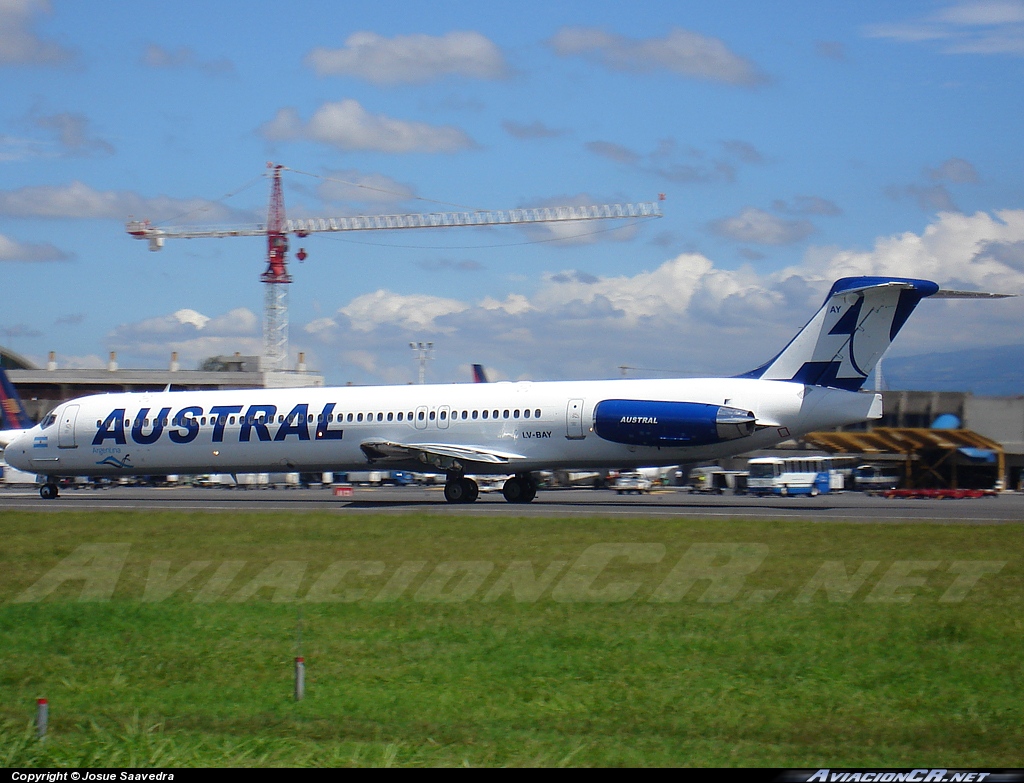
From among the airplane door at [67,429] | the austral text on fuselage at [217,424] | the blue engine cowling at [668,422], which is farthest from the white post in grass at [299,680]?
the airplane door at [67,429]

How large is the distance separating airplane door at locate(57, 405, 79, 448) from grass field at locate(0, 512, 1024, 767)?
21.2m

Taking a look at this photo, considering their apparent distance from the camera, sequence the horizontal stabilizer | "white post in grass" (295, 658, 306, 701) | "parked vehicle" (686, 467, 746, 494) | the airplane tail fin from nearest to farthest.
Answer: "white post in grass" (295, 658, 306, 701)
the horizontal stabilizer
the airplane tail fin
"parked vehicle" (686, 467, 746, 494)

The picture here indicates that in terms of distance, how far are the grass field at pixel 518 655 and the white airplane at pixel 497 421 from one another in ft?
41.9

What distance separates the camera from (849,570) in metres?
17.3

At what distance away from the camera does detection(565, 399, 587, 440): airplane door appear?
116ft

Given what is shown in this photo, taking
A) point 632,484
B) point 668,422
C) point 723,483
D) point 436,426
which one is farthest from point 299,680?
point 723,483

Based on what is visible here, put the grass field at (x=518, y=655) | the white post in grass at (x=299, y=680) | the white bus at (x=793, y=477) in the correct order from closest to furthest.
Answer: the grass field at (x=518, y=655) → the white post in grass at (x=299, y=680) → the white bus at (x=793, y=477)

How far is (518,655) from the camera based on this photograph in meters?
11.8

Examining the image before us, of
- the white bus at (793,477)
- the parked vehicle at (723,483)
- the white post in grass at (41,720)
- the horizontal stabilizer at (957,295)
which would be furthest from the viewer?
the parked vehicle at (723,483)

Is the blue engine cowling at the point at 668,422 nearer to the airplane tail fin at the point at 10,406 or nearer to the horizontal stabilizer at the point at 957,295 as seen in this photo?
the horizontal stabilizer at the point at 957,295

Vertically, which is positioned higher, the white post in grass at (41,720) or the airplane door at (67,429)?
the airplane door at (67,429)

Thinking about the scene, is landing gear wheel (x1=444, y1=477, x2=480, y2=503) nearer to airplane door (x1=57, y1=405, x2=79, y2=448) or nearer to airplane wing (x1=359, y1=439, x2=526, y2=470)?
airplane wing (x1=359, y1=439, x2=526, y2=470)

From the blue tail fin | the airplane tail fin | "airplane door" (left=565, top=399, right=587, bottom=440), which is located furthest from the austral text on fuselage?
the blue tail fin

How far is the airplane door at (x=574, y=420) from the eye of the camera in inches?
1393
